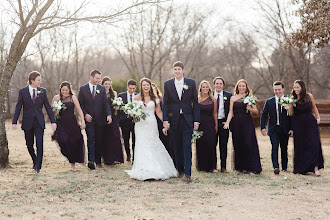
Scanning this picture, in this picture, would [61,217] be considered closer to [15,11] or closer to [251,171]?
[251,171]

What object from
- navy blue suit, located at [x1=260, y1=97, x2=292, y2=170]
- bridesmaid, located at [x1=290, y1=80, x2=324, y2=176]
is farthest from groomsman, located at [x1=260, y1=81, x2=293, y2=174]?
bridesmaid, located at [x1=290, y1=80, x2=324, y2=176]

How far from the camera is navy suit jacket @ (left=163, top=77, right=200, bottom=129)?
8.80m

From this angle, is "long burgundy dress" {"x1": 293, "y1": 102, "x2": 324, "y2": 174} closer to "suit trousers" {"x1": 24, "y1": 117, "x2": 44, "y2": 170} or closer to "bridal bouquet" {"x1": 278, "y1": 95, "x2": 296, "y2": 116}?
"bridal bouquet" {"x1": 278, "y1": 95, "x2": 296, "y2": 116}

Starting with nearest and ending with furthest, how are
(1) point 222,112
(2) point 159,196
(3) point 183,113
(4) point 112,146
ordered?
(2) point 159,196 < (3) point 183,113 < (1) point 222,112 < (4) point 112,146

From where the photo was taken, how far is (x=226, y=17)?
34719 mm

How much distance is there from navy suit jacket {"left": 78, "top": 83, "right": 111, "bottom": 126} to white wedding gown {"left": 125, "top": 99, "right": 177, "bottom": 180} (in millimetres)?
1568

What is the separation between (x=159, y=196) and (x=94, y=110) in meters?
4.00

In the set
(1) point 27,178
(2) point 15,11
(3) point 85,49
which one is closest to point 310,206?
(1) point 27,178

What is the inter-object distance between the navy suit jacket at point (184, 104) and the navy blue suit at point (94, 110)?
235 cm

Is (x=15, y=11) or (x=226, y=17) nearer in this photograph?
(x=15, y=11)

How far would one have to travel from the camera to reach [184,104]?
28.9ft

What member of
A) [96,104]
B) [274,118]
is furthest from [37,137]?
[274,118]

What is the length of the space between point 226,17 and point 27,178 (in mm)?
27954

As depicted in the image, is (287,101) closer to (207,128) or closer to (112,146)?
(207,128)
